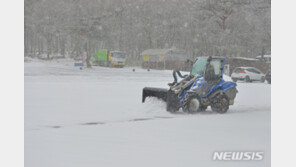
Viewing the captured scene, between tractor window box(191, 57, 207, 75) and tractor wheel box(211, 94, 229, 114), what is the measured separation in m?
0.96

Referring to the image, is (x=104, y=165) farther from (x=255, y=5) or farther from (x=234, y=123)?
(x=255, y=5)

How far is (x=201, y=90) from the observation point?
1173 cm

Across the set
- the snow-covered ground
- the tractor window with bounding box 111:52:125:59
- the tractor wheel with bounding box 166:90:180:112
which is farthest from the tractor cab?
the tractor window with bounding box 111:52:125:59

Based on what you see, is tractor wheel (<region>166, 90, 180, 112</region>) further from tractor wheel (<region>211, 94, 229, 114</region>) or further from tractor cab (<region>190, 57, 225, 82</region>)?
tractor wheel (<region>211, 94, 229, 114</region>)

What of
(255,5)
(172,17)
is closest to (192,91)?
(255,5)

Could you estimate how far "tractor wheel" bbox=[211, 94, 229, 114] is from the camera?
12.0 m

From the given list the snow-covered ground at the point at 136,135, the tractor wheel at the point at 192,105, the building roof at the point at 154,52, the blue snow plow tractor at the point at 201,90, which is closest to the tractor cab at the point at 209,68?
the blue snow plow tractor at the point at 201,90

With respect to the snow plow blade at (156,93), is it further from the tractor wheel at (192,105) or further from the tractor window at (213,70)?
the tractor window at (213,70)

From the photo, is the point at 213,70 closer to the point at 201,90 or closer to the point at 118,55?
the point at 201,90

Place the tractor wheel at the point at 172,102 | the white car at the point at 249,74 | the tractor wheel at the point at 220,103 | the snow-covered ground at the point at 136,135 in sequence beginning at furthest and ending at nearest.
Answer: the white car at the point at 249,74 < the tractor wheel at the point at 220,103 < the tractor wheel at the point at 172,102 < the snow-covered ground at the point at 136,135

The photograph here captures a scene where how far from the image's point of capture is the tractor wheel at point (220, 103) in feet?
39.3

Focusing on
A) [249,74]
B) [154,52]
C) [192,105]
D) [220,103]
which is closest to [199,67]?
[192,105]

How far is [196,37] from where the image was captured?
128ft

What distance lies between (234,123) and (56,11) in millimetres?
15029
